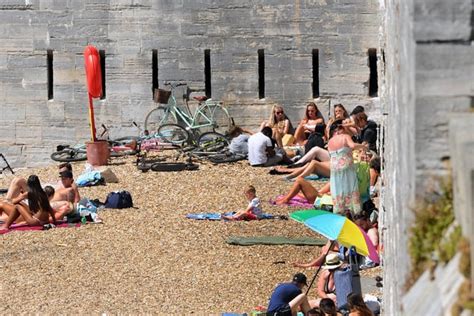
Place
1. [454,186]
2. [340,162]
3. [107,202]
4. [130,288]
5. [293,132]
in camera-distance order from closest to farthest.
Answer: [454,186], [130,288], [340,162], [107,202], [293,132]

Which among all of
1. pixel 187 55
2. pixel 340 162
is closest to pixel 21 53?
pixel 187 55

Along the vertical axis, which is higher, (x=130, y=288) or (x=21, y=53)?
(x=21, y=53)

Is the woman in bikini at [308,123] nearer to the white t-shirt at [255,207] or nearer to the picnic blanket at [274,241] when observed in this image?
the white t-shirt at [255,207]

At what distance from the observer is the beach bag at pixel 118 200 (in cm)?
1769

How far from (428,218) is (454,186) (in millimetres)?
328

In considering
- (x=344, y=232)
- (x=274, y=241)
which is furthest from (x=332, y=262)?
(x=274, y=241)

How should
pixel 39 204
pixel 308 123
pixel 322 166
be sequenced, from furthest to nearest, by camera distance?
1. pixel 308 123
2. pixel 322 166
3. pixel 39 204

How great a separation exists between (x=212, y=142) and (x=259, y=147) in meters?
1.68

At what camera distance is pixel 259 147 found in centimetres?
2000

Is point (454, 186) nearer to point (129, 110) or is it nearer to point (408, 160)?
point (408, 160)

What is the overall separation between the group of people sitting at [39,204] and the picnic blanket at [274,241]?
88.5 inches

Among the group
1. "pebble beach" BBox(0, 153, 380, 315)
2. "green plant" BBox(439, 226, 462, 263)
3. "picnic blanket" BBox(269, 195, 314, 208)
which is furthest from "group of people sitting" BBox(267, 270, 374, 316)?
"green plant" BBox(439, 226, 462, 263)

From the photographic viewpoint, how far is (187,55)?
22.5 m

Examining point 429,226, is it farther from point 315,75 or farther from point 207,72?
point 207,72
